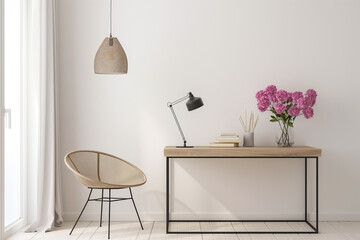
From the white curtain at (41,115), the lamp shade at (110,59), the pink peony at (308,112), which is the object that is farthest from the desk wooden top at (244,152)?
the white curtain at (41,115)

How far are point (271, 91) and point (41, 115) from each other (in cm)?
204

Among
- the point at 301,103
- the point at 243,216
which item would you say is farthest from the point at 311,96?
the point at 243,216

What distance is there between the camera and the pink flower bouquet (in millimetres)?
4008

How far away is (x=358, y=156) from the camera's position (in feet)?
14.3

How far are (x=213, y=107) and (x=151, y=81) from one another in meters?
0.64

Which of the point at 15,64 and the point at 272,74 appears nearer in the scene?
the point at 15,64

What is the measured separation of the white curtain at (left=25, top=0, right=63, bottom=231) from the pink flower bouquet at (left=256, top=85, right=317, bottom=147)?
6.14 feet

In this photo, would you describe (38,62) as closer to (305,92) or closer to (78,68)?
(78,68)

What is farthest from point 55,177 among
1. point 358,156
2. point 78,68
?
point 358,156

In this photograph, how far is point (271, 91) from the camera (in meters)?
4.10

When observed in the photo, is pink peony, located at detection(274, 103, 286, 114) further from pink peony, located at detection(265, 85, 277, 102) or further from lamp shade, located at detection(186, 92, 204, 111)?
lamp shade, located at detection(186, 92, 204, 111)

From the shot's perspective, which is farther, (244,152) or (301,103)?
(301,103)

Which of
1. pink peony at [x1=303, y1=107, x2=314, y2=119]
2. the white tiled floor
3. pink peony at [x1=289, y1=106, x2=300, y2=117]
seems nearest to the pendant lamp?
the white tiled floor

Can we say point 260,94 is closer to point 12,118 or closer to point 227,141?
point 227,141
